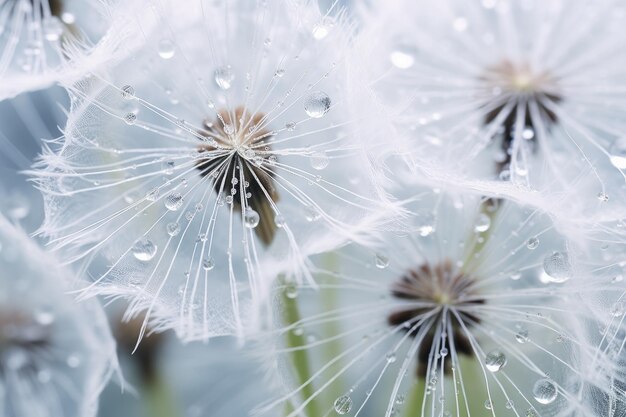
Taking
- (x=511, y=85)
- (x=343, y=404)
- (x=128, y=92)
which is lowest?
(x=343, y=404)

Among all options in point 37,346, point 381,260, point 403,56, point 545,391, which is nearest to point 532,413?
point 545,391

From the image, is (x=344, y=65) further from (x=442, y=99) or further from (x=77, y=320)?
(x=77, y=320)

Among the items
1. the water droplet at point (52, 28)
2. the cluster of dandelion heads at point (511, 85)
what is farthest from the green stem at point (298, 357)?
the water droplet at point (52, 28)

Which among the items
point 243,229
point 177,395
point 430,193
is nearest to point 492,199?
point 430,193

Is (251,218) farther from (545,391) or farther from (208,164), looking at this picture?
(545,391)

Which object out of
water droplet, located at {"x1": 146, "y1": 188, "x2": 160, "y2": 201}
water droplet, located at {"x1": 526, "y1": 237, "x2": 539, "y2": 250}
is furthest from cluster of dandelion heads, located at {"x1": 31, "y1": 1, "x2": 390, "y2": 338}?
water droplet, located at {"x1": 526, "y1": 237, "x2": 539, "y2": 250}

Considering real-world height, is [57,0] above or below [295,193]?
above
